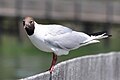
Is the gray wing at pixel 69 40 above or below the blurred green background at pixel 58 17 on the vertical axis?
above

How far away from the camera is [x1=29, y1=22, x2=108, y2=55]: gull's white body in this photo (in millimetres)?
7538

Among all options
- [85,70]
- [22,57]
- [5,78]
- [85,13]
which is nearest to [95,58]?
[85,70]

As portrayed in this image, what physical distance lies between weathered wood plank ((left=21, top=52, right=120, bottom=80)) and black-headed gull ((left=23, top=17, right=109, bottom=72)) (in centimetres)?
15

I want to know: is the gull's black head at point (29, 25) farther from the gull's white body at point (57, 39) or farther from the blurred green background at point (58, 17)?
the blurred green background at point (58, 17)

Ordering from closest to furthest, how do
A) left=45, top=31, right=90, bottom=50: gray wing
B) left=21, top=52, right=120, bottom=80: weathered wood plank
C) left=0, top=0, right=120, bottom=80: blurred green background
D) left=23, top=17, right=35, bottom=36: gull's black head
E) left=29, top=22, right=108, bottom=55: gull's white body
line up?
left=21, top=52, right=120, bottom=80: weathered wood plank
left=23, top=17, right=35, bottom=36: gull's black head
left=29, top=22, right=108, bottom=55: gull's white body
left=45, top=31, right=90, bottom=50: gray wing
left=0, top=0, right=120, bottom=80: blurred green background

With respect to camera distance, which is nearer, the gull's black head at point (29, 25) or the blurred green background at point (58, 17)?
the gull's black head at point (29, 25)

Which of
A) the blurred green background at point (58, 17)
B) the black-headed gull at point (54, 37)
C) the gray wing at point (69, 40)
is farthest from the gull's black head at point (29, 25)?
the blurred green background at point (58, 17)

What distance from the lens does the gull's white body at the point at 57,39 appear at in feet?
24.7

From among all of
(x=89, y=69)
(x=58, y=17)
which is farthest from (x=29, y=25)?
(x=58, y=17)

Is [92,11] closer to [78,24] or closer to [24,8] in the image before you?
[78,24]

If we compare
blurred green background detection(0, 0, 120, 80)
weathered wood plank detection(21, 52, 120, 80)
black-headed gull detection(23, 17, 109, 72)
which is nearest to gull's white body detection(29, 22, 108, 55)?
black-headed gull detection(23, 17, 109, 72)

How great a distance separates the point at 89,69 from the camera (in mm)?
7680

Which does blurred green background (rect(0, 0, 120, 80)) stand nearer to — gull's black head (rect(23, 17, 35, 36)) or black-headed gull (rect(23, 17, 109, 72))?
black-headed gull (rect(23, 17, 109, 72))

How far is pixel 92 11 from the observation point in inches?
1199
